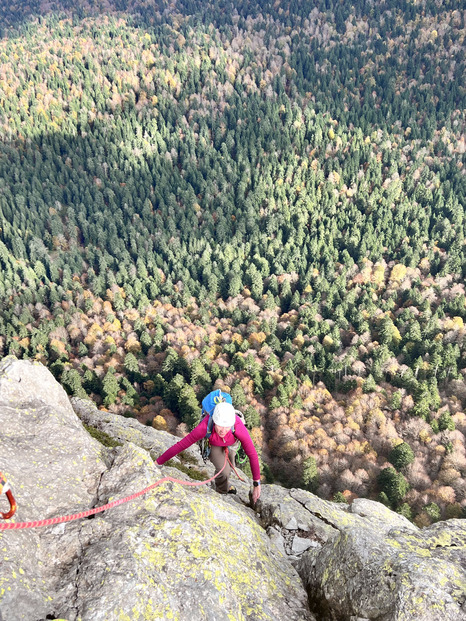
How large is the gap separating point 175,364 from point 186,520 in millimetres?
82052

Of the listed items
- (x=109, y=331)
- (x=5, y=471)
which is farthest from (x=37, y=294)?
(x=5, y=471)

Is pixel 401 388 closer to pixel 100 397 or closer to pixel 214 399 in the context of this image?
pixel 100 397

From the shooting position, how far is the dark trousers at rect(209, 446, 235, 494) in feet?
41.7

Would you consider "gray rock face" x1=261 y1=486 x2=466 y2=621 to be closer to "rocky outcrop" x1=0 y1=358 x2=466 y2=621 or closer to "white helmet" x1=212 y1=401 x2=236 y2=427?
"rocky outcrop" x1=0 y1=358 x2=466 y2=621

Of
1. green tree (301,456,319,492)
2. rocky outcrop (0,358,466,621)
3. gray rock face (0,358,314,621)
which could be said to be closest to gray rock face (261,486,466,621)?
rocky outcrop (0,358,466,621)

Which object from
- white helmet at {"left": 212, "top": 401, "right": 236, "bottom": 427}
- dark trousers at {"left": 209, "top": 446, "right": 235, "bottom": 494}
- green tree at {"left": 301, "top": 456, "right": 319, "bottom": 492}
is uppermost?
white helmet at {"left": 212, "top": 401, "right": 236, "bottom": 427}

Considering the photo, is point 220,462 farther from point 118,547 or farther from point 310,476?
point 310,476

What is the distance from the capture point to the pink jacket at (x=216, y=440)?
11.2 metres

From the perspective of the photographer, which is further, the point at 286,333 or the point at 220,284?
the point at 220,284

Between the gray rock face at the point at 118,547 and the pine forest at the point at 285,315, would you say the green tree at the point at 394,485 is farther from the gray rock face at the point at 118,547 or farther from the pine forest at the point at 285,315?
the gray rock face at the point at 118,547

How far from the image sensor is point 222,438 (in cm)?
1216

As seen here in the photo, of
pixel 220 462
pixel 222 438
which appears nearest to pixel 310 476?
pixel 220 462

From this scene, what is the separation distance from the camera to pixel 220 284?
13800 cm

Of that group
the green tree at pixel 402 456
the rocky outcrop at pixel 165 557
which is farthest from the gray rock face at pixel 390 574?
the green tree at pixel 402 456
